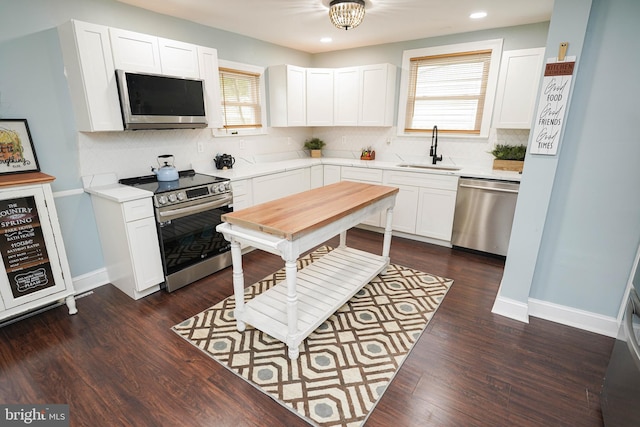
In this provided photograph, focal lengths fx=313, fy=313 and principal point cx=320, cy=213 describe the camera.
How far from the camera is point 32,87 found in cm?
240

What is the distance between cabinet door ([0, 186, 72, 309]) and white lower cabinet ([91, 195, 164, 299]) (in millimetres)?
400

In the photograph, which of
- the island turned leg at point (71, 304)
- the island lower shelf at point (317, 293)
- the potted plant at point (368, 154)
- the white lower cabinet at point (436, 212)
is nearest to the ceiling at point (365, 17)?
the potted plant at point (368, 154)

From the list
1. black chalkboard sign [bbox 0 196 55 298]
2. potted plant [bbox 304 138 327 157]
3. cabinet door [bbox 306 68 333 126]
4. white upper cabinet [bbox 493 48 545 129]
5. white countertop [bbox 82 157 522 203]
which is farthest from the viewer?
potted plant [bbox 304 138 327 157]

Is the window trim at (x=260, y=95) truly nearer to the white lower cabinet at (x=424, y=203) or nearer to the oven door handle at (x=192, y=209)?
the oven door handle at (x=192, y=209)

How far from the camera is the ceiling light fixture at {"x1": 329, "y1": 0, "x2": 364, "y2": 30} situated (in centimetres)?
267

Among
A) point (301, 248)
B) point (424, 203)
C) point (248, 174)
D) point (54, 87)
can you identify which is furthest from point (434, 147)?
point (54, 87)

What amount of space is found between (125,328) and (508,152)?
164 inches

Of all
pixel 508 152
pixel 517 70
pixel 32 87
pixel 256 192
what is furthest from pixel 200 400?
pixel 517 70

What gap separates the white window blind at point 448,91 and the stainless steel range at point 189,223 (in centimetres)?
282

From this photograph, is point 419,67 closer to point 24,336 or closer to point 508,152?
point 508,152

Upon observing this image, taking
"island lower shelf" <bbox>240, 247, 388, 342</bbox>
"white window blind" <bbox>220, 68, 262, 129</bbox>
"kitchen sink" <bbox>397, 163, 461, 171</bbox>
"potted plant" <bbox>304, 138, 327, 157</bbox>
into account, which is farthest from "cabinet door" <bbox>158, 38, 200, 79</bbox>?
"kitchen sink" <bbox>397, 163, 461, 171</bbox>

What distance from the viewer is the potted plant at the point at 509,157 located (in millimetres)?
3529

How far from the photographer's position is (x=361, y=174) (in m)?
4.30

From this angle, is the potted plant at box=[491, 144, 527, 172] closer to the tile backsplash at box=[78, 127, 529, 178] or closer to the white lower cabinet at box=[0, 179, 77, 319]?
the tile backsplash at box=[78, 127, 529, 178]
